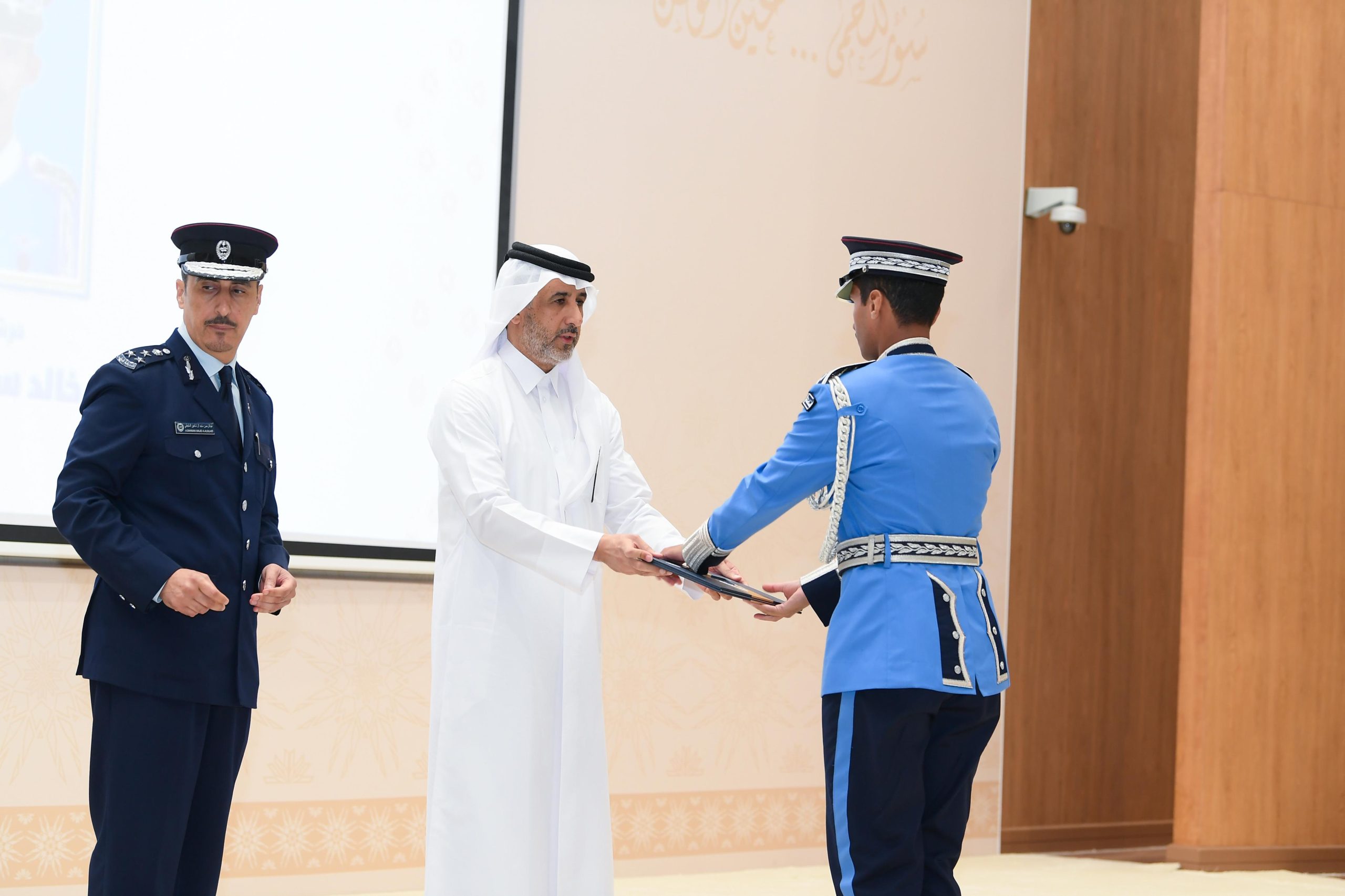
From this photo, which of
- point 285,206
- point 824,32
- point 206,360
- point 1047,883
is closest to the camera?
point 206,360

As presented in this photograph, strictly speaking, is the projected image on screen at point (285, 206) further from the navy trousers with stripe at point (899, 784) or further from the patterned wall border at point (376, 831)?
the navy trousers with stripe at point (899, 784)

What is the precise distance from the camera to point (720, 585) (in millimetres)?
2773

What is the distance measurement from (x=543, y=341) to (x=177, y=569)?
0.97m

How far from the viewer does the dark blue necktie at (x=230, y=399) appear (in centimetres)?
261

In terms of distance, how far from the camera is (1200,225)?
5340 mm

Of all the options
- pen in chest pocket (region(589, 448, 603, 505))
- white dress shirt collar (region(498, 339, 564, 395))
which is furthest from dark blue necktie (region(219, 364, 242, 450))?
pen in chest pocket (region(589, 448, 603, 505))

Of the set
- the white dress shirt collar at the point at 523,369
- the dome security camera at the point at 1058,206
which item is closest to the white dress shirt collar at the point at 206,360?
the white dress shirt collar at the point at 523,369

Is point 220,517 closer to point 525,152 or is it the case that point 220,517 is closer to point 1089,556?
point 525,152

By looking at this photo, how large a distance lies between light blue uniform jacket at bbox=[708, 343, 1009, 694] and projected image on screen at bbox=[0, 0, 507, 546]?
203 cm

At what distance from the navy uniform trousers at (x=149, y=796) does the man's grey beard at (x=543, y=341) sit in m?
1.02

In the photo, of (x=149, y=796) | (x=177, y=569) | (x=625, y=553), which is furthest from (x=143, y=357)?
(x=625, y=553)

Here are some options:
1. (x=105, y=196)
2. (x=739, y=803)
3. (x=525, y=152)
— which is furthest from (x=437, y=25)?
(x=739, y=803)

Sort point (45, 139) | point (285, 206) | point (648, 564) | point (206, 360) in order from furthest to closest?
point (285, 206) → point (45, 139) → point (648, 564) → point (206, 360)

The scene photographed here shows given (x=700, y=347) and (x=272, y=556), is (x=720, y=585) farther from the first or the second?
(x=700, y=347)
